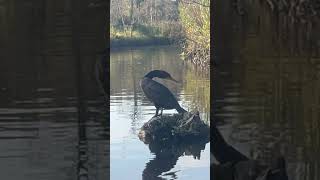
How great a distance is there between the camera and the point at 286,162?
906 millimetres

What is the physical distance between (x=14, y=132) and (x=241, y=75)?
419 mm

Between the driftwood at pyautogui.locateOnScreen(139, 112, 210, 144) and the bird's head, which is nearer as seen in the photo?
the bird's head

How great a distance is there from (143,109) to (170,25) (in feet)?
0.74

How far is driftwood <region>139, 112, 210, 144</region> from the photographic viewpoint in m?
1.28

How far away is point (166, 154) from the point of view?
53.4 inches

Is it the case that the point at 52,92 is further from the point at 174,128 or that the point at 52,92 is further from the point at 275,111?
the point at 174,128

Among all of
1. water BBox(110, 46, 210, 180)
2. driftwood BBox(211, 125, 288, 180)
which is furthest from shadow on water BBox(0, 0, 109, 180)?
driftwood BBox(211, 125, 288, 180)

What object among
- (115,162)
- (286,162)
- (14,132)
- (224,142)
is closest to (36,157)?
(14,132)

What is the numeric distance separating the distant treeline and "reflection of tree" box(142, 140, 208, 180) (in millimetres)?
265

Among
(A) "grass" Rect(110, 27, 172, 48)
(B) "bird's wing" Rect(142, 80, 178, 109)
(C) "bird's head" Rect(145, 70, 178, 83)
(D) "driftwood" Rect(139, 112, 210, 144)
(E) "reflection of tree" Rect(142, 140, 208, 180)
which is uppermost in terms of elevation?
(A) "grass" Rect(110, 27, 172, 48)

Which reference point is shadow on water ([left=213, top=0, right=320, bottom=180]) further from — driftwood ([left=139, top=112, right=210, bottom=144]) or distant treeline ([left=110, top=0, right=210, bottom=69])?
driftwood ([left=139, top=112, right=210, bottom=144])

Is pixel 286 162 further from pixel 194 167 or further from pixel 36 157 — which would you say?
pixel 36 157

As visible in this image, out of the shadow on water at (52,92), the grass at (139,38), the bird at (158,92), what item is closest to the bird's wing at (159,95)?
the bird at (158,92)

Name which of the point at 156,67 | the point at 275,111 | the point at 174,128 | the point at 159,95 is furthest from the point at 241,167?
the point at 174,128
